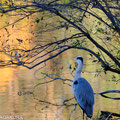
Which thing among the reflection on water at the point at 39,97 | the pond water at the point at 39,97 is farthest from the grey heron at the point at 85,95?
the reflection on water at the point at 39,97

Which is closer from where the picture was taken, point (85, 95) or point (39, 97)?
point (85, 95)

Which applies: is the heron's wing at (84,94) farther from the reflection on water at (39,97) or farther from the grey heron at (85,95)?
the reflection on water at (39,97)

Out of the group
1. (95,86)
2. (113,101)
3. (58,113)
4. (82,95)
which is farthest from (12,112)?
(95,86)

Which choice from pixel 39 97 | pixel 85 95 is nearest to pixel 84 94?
pixel 85 95

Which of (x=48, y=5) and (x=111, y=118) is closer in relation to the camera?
(x=48, y=5)

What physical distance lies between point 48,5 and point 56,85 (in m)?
4.14

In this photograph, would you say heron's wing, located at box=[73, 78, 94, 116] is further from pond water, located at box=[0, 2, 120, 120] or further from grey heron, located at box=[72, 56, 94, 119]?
pond water, located at box=[0, 2, 120, 120]

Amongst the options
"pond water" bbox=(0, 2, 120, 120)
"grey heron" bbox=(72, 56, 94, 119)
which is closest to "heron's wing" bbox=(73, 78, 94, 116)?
"grey heron" bbox=(72, 56, 94, 119)

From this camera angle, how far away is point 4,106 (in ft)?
24.6

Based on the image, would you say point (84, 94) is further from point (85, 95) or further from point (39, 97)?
point (39, 97)

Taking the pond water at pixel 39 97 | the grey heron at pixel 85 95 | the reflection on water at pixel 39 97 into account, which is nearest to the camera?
the grey heron at pixel 85 95

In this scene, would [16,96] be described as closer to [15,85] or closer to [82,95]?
[15,85]

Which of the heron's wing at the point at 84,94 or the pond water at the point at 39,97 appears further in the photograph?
the pond water at the point at 39,97

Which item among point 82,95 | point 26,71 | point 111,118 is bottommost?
point 111,118
